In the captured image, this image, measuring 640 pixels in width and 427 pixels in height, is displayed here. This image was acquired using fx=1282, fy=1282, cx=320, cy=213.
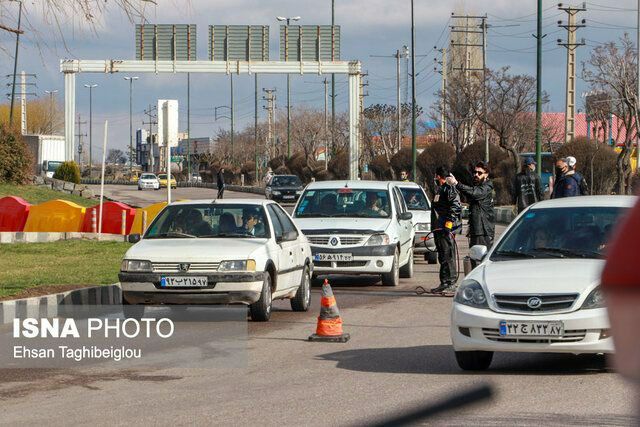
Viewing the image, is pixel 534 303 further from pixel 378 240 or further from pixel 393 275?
pixel 393 275

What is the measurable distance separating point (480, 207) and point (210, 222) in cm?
438

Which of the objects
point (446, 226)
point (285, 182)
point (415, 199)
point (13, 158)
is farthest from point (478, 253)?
point (285, 182)

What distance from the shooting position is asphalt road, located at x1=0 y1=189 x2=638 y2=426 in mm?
8508

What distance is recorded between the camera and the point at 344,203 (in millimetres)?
21641

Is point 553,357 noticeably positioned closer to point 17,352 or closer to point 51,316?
point 17,352

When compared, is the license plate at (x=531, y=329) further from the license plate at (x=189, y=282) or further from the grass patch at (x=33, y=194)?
the grass patch at (x=33, y=194)

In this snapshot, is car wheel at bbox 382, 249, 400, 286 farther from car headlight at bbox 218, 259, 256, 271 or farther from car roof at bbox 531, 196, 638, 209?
car roof at bbox 531, 196, 638, 209

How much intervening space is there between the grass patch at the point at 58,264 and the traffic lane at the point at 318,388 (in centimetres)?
596

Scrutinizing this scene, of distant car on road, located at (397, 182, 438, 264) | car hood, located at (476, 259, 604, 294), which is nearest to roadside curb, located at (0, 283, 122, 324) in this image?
car hood, located at (476, 259, 604, 294)

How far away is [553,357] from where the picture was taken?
39.3 feet

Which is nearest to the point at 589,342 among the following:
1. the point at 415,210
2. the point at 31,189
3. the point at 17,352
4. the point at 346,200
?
the point at 17,352

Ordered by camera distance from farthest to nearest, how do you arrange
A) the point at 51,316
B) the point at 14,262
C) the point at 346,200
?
the point at 14,262 → the point at 346,200 → the point at 51,316

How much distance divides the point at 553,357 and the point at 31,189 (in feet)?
145

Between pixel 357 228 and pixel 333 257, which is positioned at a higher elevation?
pixel 357 228
